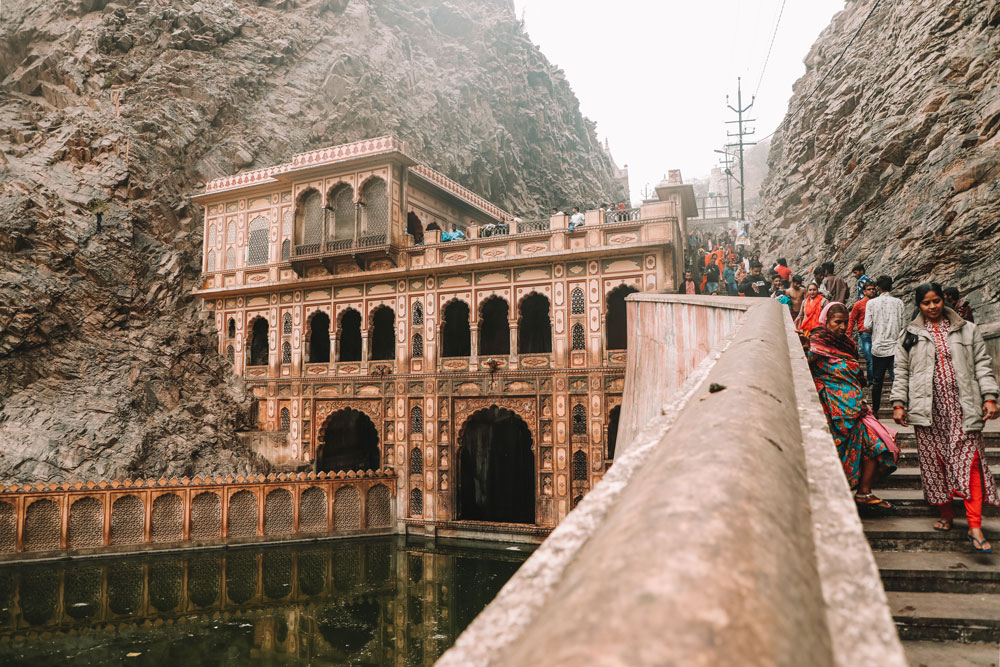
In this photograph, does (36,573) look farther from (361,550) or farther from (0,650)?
(361,550)

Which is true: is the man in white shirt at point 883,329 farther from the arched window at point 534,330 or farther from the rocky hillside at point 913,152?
the arched window at point 534,330

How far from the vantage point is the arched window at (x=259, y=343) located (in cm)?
1958

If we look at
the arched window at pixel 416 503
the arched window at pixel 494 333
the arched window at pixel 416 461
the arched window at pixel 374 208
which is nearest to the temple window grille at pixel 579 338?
the arched window at pixel 494 333

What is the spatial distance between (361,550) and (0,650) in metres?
7.13

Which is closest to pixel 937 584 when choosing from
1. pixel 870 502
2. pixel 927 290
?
pixel 870 502

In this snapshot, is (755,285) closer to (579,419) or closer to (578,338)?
(578,338)

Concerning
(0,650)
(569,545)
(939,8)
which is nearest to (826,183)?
(939,8)

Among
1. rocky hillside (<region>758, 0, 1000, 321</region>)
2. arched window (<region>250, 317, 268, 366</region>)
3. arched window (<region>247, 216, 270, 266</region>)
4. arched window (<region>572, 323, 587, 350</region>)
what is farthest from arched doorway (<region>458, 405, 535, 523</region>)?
rocky hillside (<region>758, 0, 1000, 321</region>)

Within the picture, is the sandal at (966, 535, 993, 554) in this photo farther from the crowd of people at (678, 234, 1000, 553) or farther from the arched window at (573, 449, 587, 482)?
the arched window at (573, 449, 587, 482)

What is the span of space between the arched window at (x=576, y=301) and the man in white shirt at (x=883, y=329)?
836 cm

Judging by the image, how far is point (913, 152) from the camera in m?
12.9

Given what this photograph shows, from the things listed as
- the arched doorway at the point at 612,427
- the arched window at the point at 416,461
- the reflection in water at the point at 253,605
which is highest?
the arched doorway at the point at 612,427

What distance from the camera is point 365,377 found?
56.4 feet

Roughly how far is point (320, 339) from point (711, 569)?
816 inches
